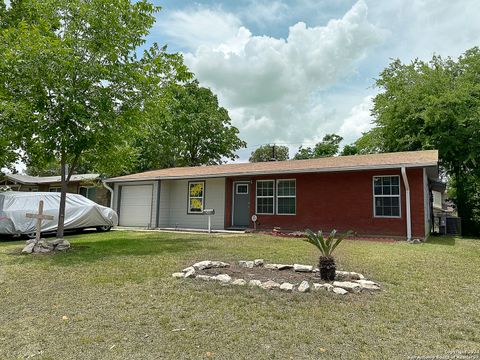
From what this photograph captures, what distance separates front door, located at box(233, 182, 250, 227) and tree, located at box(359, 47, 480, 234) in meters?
9.87

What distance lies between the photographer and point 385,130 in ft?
68.1

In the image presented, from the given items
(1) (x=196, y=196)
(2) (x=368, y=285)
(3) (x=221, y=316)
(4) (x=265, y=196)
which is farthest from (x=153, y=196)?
(3) (x=221, y=316)

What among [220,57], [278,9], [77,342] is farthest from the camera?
[220,57]

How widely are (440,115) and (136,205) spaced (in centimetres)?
1606

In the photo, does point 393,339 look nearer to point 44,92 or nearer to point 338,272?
point 338,272

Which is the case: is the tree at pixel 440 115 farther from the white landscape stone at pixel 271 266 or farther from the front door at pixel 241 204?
the white landscape stone at pixel 271 266

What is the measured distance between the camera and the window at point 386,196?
464 inches

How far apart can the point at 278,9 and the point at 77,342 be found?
11.2 m

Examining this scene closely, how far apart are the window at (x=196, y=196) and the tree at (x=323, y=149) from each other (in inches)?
1095

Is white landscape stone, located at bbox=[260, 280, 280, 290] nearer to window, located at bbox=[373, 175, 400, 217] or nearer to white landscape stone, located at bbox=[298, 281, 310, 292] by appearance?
white landscape stone, located at bbox=[298, 281, 310, 292]

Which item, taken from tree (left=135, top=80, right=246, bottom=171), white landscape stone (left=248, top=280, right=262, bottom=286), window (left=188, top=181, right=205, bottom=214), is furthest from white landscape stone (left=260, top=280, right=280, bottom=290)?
tree (left=135, top=80, right=246, bottom=171)

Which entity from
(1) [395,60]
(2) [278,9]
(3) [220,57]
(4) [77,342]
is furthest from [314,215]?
(1) [395,60]

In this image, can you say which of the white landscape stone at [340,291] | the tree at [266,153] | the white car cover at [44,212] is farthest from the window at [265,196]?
the tree at [266,153]

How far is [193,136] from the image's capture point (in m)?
31.0
